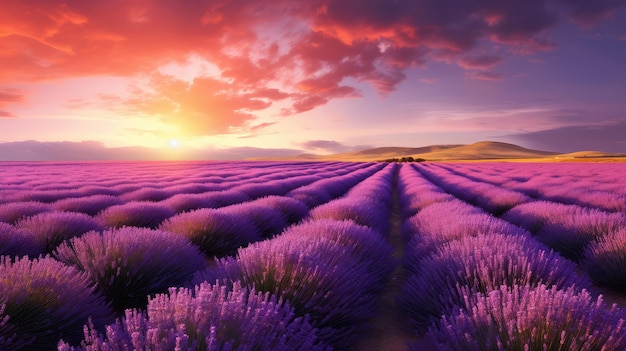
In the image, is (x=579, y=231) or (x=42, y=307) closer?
(x=42, y=307)

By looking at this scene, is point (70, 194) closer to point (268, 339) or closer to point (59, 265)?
point (59, 265)

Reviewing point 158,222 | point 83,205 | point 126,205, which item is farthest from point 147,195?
point 158,222

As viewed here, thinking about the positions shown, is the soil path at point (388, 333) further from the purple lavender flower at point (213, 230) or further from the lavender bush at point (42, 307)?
the purple lavender flower at point (213, 230)

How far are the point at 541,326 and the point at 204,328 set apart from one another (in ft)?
4.25

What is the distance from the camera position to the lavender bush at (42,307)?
1881 mm

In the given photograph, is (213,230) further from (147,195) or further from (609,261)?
(147,195)

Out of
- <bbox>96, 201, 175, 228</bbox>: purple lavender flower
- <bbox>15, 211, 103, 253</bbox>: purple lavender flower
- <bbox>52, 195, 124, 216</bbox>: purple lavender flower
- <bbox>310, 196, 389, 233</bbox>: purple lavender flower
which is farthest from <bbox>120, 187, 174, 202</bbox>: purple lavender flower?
<bbox>310, 196, 389, 233</bbox>: purple lavender flower

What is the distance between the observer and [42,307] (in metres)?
1.98

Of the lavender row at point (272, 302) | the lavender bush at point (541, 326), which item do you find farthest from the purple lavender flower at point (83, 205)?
the lavender bush at point (541, 326)

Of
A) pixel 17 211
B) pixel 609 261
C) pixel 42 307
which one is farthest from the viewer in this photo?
pixel 17 211

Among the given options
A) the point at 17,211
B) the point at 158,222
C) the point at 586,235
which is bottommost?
the point at 158,222

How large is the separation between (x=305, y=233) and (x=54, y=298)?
1968 millimetres

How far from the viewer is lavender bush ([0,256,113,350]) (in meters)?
1.88

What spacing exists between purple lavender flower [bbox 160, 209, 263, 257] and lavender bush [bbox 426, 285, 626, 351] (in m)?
3.43
